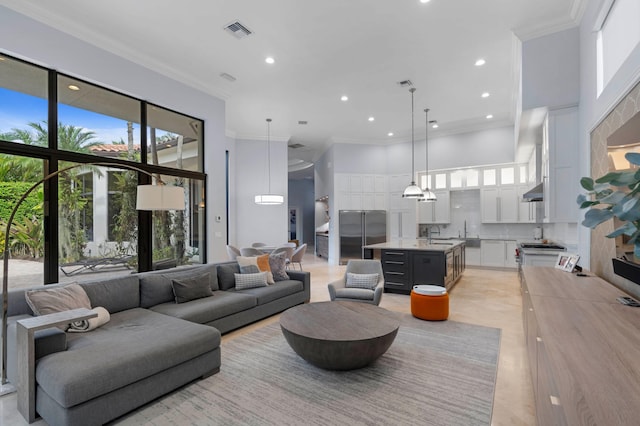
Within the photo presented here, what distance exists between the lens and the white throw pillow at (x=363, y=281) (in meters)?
4.39

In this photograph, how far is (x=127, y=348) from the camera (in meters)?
2.30

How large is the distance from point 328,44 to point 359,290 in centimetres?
342

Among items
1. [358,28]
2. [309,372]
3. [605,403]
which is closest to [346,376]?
[309,372]

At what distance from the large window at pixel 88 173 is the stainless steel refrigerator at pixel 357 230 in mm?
4520

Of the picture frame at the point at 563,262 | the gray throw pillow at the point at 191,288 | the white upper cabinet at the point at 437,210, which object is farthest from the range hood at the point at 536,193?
the gray throw pillow at the point at 191,288

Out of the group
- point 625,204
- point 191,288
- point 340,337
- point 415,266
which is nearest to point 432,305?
point 415,266

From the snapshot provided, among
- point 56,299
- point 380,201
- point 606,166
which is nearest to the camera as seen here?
point 56,299

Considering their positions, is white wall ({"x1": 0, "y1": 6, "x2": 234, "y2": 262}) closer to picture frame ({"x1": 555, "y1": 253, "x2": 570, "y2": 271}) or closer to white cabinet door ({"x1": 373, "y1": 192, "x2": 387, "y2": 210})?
white cabinet door ({"x1": 373, "y1": 192, "x2": 387, "y2": 210})

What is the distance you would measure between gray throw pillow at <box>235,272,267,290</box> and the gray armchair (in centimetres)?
98

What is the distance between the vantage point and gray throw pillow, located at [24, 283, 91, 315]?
2619mm

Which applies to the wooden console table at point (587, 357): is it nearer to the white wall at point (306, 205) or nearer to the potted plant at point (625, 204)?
the potted plant at point (625, 204)

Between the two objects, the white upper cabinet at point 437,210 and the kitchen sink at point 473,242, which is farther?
the white upper cabinet at point 437,210

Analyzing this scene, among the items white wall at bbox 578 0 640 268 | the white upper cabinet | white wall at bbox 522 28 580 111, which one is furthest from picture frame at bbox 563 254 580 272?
the white upper cabinet

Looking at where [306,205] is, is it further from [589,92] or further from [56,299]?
[56,299]
